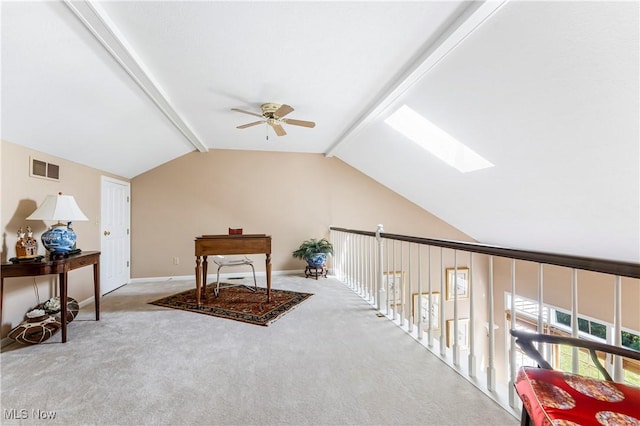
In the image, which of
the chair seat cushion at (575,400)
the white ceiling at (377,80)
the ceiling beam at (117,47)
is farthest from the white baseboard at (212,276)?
the chair seat cushion at (575,400)

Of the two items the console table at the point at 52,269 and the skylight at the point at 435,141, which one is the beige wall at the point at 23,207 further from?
the skylight at the point at 435,141

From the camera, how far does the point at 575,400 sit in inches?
38.4

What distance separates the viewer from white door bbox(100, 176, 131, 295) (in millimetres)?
4082

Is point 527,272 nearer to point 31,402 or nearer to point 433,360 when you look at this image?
point 433,360

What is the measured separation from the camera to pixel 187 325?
2854 millimetres

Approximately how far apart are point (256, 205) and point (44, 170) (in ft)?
9.73

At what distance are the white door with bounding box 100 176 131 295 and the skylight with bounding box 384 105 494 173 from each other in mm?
4237

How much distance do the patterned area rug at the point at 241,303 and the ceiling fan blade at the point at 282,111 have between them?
2.20m

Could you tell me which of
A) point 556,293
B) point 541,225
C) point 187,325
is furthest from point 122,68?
point 556,293

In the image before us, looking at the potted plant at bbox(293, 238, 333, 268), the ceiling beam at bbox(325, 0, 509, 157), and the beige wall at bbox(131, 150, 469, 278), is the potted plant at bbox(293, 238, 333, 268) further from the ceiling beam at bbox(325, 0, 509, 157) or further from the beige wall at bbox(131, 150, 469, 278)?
the ceiling beam at bbox(325, 0, 509, 157)

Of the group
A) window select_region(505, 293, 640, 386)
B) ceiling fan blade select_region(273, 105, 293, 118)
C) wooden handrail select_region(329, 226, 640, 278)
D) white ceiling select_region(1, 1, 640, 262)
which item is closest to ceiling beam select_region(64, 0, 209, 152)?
white ceiling select_region(1, 1, 640, 262)

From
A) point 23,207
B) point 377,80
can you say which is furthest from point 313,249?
point 23,207

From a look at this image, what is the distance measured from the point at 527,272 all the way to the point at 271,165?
5.31m

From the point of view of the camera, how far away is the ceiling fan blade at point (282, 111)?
2.82 meters
